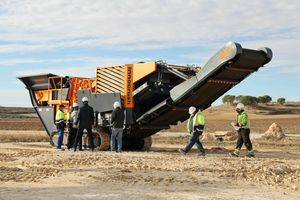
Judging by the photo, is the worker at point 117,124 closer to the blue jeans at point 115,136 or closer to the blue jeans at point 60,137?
the blue jeans at point 115,136

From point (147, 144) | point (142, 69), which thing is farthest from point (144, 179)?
point (147, 144)

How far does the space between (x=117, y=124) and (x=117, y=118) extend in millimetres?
213

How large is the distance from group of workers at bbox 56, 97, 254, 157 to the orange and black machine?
20.5 inches

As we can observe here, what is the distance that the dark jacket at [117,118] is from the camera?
18156 millimetres

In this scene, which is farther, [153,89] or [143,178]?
[153,89]

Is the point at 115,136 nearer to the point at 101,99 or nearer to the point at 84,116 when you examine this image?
the point at 84,116

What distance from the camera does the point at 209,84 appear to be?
56.7 ft

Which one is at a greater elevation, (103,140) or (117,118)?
(117,118)

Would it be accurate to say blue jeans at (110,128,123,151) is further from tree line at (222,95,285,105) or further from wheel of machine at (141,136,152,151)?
tree line at (222,95,285,105)

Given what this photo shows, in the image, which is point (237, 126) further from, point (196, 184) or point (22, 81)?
point (22, 81)

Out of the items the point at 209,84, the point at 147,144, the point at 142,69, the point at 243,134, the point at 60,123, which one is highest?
the point at 142,69

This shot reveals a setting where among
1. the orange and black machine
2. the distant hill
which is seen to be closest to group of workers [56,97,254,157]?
the orange and black machine

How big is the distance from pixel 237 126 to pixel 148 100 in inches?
127

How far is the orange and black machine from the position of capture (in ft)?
54.9
